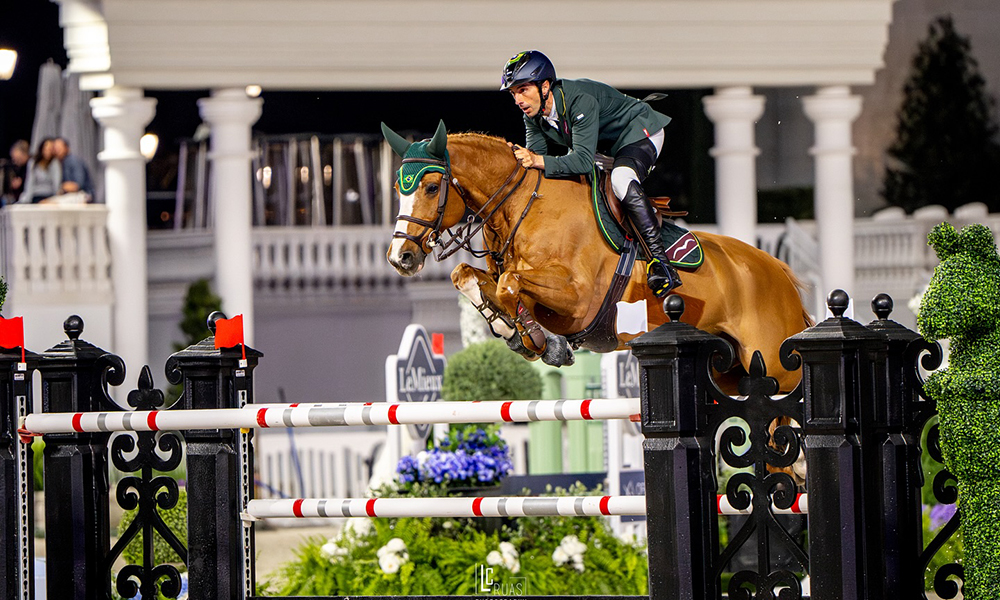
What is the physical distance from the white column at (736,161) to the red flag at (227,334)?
7.50 meters

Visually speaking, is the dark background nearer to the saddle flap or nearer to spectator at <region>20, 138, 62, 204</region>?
spectator at <region>20, 138, 62, 204</region>

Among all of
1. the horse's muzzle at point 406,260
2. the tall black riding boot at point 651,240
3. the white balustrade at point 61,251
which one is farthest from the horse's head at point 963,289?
the white balustrade at point 61,251

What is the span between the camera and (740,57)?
10.9 m

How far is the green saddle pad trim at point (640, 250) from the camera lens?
4824 mm

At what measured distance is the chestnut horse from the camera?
4.58 m

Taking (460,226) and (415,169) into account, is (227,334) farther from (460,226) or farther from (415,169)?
(460,226)

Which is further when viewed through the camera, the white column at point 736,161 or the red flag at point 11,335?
→ the white column at point 736,161

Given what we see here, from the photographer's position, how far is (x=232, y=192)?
1129 cm

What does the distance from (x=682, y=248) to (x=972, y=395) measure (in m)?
1.55

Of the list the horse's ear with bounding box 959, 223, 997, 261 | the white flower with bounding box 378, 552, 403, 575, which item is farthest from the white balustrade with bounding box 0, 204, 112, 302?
the horse's ear with bounding box 959, 223, 997, 261

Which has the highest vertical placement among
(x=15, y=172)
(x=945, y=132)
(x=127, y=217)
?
(x=945, y=132)

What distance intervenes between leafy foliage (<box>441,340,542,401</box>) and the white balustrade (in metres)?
3.74

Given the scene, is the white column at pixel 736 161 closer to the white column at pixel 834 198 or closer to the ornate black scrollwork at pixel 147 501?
the white column at pixel 834 198

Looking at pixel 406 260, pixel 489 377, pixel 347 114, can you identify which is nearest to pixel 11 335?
pixel 406 260
